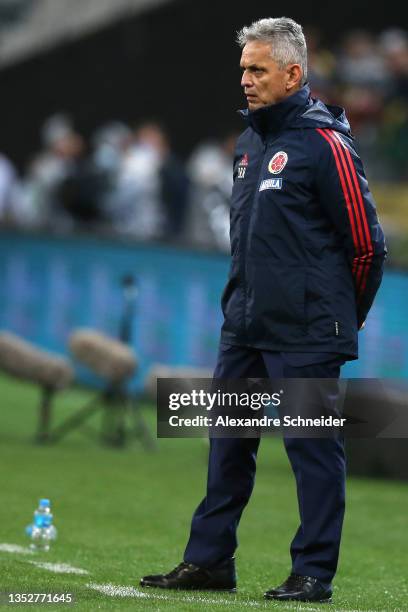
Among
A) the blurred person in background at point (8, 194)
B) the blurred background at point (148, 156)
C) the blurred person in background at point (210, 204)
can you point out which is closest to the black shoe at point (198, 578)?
the blurred background at point (148, 156)

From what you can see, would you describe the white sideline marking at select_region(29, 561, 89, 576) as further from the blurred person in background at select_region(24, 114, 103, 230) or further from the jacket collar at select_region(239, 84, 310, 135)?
the blurred person in background at select_region(24, 114, 103, 230)

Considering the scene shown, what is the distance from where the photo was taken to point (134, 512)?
10047mm

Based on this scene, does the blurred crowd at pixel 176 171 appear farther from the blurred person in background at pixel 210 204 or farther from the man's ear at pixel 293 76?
the man's ear at pixel 293 76

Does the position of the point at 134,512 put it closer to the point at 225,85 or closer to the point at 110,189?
the point at 110,189

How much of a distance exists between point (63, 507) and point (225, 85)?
1607 cm

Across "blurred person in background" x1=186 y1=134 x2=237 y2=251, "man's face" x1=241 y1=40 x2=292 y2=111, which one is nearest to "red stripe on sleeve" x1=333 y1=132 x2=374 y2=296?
"man's face" x1=241 y1=40 x2=292 y2=111

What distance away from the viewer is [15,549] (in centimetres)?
775

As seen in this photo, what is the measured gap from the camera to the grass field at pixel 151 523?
6457mm

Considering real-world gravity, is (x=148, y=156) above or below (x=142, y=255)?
above

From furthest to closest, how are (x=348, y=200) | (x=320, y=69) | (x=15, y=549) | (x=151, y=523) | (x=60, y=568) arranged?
(x=320, y=69) < (x=151, y=523) < (x=15, y=549) < (x=60, y=568) < (x=348, y=200)

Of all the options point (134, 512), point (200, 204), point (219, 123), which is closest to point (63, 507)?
point (134, 512)

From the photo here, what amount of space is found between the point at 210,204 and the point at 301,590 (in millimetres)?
13153

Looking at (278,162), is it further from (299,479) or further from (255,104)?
(299,479)

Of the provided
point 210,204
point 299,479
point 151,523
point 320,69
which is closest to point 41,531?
point 151,523
